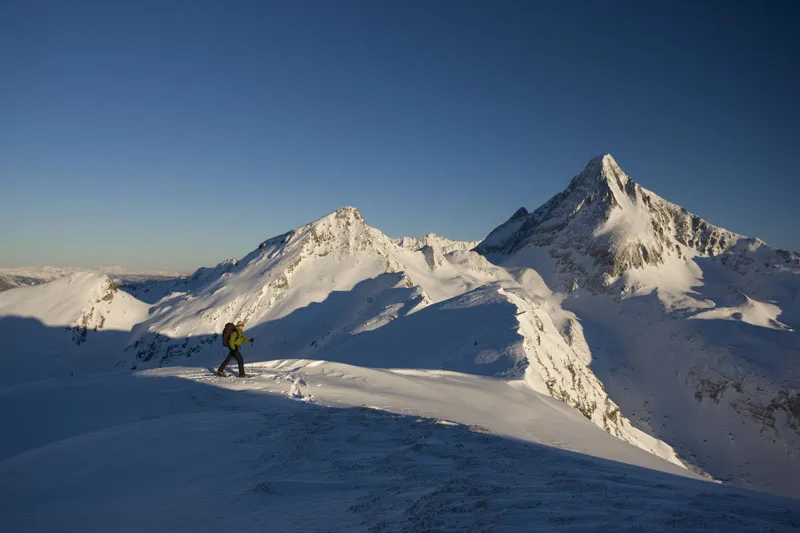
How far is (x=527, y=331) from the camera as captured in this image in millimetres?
30078

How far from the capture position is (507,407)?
51.6ft

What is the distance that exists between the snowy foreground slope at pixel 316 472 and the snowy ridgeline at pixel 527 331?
561 millimetres

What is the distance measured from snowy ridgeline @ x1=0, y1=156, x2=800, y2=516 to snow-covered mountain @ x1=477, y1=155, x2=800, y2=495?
36 centimetres

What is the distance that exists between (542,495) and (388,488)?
2.45m

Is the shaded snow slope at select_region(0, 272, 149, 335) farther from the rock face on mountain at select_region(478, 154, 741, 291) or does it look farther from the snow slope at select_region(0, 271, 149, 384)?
the rock face on mountain at select_region(478, 154, 741, 291)

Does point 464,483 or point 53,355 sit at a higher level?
point 464,483

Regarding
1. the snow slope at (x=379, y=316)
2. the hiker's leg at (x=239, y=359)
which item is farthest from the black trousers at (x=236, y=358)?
the snow slope at (x=379, y=316)

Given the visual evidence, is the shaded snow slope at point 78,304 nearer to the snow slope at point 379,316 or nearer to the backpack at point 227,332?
the snow slope at point 379,316

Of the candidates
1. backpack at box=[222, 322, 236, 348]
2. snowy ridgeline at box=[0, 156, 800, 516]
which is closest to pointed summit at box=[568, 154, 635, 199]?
snowy ridgeline at box=[0, 156, 800, 516]

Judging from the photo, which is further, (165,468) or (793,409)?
(793,409)

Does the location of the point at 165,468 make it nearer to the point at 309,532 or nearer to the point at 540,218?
the point at 309,532

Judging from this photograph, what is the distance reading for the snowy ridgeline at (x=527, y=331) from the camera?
60.9 ft

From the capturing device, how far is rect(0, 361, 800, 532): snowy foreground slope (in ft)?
18.3

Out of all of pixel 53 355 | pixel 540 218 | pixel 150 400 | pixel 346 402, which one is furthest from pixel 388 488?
pixel 540 218
